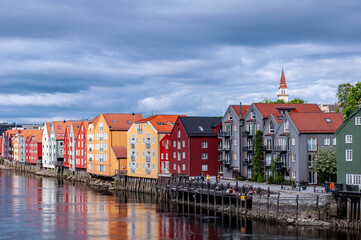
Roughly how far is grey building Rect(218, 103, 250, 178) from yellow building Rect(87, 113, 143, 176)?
28372 mm

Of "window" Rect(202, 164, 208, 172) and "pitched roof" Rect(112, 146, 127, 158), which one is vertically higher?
"pitched roof" Rect(112, 146, 127, 158)

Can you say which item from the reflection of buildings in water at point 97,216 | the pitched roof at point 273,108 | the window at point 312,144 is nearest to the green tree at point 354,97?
the pitched roof at point 273,108

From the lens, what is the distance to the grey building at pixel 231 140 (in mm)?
93000

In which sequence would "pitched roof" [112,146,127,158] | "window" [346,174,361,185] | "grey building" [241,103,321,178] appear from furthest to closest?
"pitched roof" [112,146,127,158] < "grey building" [241,103,321,178] < "window" [346,174,361,185]

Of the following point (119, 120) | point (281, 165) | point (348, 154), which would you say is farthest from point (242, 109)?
point (119, 120)

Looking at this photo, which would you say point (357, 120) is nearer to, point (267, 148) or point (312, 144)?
point (312, 144)

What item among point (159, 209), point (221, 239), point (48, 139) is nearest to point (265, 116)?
point (159, 209)

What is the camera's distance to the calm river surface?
5509 centimetres

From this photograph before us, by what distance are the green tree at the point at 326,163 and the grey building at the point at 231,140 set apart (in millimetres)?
18589

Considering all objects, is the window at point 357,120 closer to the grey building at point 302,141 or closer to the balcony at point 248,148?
the grey building at point 302,141

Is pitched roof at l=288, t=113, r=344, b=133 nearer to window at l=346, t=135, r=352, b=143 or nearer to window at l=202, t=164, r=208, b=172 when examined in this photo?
window at l=346, t=135, r=352, b=143

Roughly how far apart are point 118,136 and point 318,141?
176ft

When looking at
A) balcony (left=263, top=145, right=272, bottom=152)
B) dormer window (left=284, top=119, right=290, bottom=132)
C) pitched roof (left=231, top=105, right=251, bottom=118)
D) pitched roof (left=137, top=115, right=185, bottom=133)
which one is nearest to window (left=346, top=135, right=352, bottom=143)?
dormer window (left=284, top=119, right=290, bottom=132)

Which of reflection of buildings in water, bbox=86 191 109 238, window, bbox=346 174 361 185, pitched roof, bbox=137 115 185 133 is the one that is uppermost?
pitched roof, bbox=137 115 185 133
